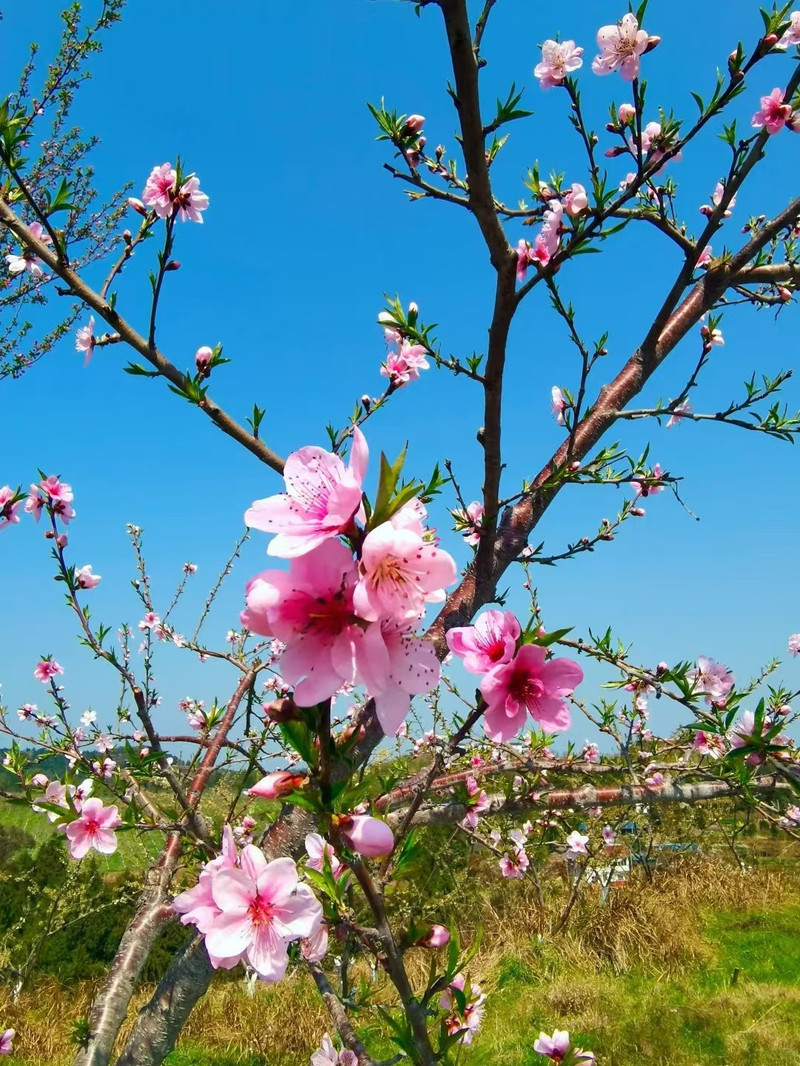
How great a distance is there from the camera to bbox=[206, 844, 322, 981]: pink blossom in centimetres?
109

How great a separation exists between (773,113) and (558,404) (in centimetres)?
114

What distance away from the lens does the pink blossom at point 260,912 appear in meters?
1.09

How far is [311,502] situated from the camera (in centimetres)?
82

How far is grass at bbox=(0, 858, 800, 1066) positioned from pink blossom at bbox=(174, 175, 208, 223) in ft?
14.5

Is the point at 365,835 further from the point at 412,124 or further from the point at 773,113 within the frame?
the point at 773,113

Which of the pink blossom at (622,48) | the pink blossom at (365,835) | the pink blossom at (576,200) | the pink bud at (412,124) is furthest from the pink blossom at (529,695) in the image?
the pink blossom at (622,48)

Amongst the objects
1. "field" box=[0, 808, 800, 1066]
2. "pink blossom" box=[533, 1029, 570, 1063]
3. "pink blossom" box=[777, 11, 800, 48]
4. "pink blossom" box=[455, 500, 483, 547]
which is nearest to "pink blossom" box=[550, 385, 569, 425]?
"pink blossom" box=[455, 500, 483, 547]

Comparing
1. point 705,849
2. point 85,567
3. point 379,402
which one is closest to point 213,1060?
point 85,567

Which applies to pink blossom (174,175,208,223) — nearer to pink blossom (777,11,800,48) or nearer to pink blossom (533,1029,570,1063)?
pink blossom (777,11,800,48)

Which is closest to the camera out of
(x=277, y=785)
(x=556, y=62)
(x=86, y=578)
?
(x=277, y=785)

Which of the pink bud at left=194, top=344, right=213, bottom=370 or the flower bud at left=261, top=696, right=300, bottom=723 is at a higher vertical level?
the pink bud at left=194, top=344, right=213, bottom=370

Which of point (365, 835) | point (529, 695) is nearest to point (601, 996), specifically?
point (529, 695)

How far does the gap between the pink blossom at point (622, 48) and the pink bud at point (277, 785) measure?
7.28 ft

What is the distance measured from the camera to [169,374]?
68.5 inches
